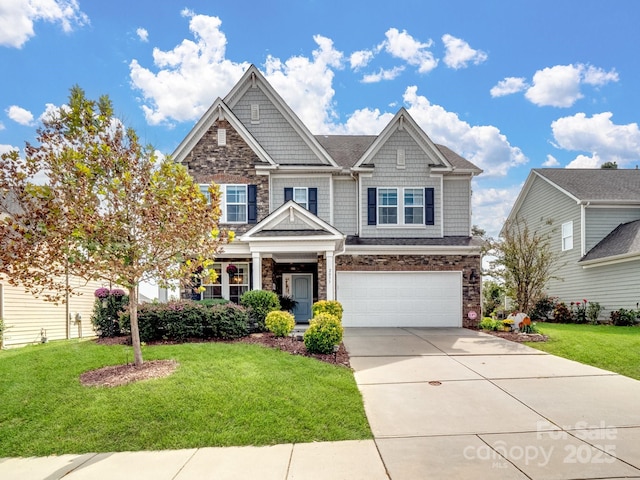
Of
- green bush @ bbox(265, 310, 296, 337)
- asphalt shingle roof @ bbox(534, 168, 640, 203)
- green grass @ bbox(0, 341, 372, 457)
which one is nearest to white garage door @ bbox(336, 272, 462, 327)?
green bush @ bbox(265, 310, 296, 337)

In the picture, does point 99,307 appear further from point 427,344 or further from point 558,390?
point 558,390

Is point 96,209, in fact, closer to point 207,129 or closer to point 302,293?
point 207,129

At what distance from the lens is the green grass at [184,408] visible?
5262 millimetres

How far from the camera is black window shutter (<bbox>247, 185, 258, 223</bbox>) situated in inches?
599

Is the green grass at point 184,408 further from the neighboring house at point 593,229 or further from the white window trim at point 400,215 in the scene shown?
the neighboring house at point 593,229

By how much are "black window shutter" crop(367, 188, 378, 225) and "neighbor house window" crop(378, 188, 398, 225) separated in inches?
8.2

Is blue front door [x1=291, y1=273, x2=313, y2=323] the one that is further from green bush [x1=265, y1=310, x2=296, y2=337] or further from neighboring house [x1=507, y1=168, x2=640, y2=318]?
→ neighboring house [x1=507, y1=168, x2=640, y2=318]

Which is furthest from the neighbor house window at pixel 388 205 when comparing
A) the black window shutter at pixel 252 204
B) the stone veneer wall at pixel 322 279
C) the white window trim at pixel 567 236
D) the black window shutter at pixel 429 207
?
the white window trim at pixel 567 236

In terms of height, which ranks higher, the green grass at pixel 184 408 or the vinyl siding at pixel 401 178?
the vinyl siding at pixel 401 178

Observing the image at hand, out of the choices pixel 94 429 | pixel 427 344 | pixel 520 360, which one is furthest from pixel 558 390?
pixel 94 429

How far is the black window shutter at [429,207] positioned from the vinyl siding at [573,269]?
6.66m

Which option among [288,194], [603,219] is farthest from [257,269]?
[603,219]

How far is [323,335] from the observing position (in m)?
9.00

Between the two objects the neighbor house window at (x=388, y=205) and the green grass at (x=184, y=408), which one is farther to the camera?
the neighbor house window at (x=388, y=205)
